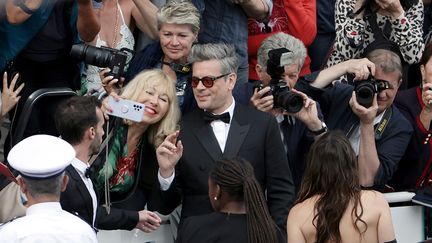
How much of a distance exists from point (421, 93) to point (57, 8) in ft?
8.96

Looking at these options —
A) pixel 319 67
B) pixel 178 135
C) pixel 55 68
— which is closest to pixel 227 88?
pixel 178 135

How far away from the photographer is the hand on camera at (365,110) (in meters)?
7.61

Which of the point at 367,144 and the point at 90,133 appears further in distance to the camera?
the point at 367,144

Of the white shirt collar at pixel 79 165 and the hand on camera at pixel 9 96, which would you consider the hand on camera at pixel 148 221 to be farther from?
the hand on camera at pixel 9 96

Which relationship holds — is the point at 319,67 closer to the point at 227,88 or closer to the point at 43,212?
the point at 227,88

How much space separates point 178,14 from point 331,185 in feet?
7.18

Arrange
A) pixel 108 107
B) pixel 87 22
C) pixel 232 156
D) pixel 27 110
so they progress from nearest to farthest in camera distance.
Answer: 1. pixel 108 107
2. pixel 232 156
3. pixel 27 110
4. pixel 87 22

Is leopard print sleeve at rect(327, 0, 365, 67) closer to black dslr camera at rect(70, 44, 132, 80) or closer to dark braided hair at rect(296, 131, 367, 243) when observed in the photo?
black dslr camera at rect(70, 44, 132, 80)

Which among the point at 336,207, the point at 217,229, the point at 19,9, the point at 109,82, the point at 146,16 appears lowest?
the point at 217,229

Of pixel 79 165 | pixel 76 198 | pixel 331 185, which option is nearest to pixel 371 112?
pixel 331 185

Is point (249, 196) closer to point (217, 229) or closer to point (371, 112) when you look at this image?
point (217, 229)

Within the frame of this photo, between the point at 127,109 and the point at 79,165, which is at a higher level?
the point at 127,109

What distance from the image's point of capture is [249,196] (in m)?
6.18

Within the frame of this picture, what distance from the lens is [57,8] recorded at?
25.2 ft
